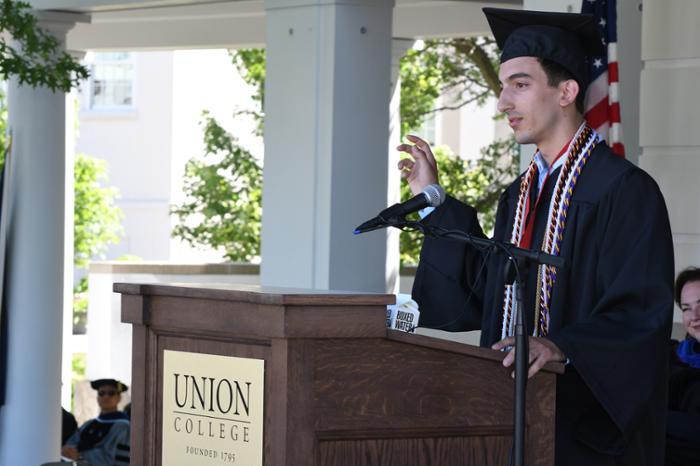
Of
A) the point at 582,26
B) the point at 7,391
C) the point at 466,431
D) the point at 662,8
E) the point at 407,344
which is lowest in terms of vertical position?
the point at 7,391

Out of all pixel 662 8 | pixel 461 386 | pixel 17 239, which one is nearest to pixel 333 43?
pixel 662 8

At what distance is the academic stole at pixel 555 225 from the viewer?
159 inches

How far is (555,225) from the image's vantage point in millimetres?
4074

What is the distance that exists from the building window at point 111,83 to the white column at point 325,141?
24945mm

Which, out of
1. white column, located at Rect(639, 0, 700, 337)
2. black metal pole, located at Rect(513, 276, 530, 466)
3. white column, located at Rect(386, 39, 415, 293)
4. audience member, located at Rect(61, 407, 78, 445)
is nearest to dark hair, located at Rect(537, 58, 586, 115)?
black metal pole, located at Rect(513, 276, 530, 466)

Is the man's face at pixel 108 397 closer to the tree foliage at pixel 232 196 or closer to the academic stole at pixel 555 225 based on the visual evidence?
the academic stole at pixel 555 225

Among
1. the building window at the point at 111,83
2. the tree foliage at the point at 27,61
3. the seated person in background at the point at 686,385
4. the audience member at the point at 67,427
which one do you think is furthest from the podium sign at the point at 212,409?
the building window at the point at 111,83

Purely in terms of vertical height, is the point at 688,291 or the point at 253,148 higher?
the point at 253,148

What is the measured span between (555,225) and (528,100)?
0.37 metres

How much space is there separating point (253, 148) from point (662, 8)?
757 inches

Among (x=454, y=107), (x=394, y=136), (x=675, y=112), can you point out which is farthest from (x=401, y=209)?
(x=454, y=107)

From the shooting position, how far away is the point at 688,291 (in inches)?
237

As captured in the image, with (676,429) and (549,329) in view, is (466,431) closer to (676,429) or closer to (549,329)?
(549,329)

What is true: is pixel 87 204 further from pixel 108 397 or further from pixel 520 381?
pixel 520 381
